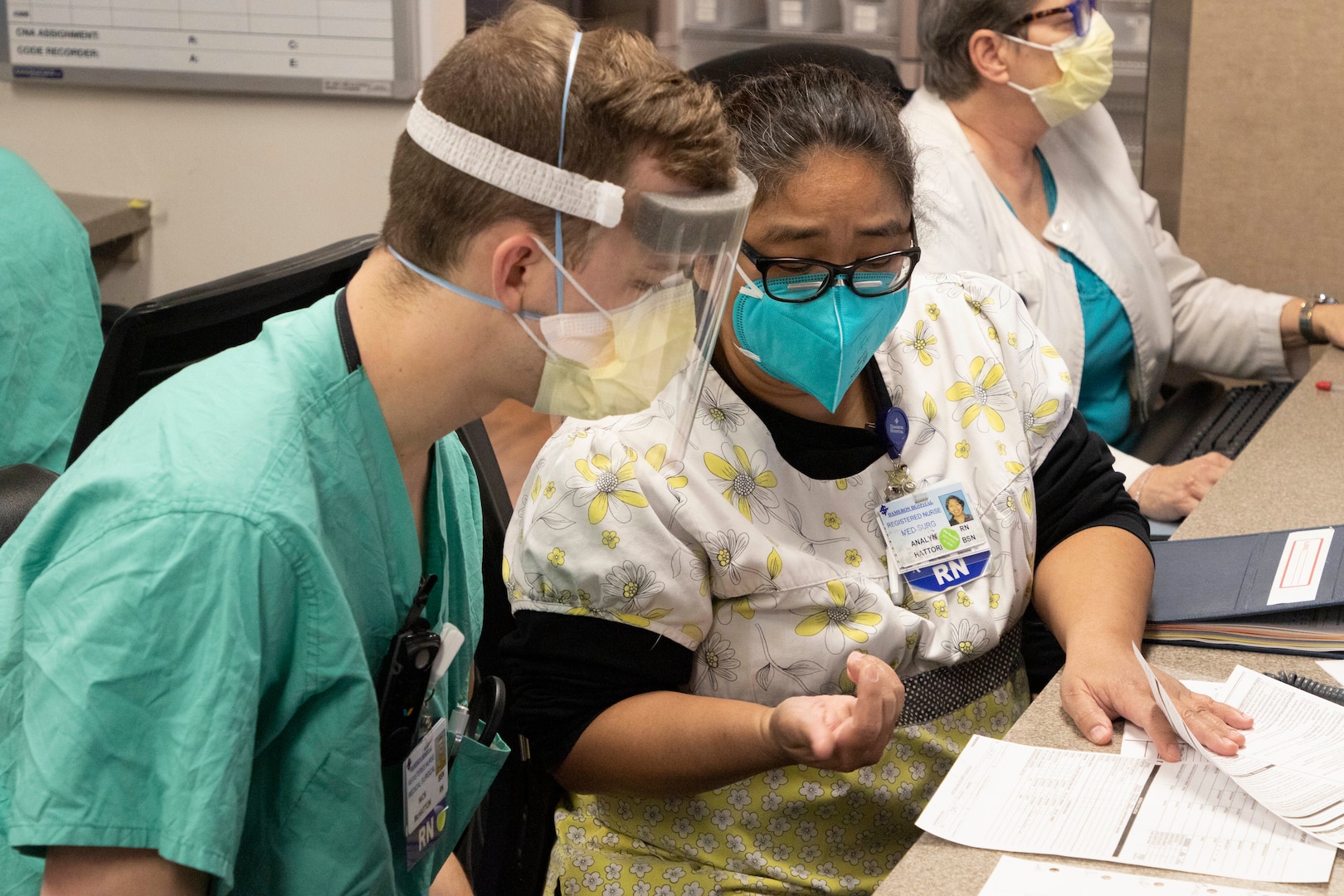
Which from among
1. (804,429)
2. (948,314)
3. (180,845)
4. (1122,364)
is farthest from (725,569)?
(1122,364)

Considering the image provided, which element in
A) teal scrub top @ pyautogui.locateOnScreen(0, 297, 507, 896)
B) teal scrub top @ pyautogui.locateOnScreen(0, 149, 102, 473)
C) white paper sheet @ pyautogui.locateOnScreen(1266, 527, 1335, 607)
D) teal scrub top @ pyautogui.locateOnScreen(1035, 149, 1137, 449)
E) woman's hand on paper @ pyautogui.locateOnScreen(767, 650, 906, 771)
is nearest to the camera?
teal scrub top @ pyautogui.locateOnScreen(0, 297, 507, 896)

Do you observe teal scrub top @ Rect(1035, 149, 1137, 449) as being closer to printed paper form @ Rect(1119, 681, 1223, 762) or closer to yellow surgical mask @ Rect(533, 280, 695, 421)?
printed paper form @ Rect(1119, 681, 1223, 762)

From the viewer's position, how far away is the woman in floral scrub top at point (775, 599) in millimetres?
1151

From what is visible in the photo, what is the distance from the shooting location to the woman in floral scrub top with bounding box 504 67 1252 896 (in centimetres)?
115

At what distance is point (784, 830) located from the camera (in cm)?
122

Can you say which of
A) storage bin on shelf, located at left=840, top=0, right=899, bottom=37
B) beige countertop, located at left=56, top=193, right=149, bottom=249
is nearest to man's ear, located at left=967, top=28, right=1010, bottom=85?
storage bin on shelf, located at left=840, top=0, right=899, bottom=37

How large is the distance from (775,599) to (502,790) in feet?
1.40

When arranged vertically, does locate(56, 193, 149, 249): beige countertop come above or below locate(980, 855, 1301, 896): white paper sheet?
above

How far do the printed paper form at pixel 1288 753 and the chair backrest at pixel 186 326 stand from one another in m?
0.94

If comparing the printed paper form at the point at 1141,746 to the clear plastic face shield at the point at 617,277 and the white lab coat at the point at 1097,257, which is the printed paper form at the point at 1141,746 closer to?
the clear plastic face shield at the point at 617,277

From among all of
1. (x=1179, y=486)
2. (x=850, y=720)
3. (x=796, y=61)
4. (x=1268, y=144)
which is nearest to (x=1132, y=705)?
(x=850, y=720)

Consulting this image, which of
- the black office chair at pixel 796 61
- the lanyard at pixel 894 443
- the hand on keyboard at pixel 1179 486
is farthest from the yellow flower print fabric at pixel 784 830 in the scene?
the black office chair at pixel 796 61

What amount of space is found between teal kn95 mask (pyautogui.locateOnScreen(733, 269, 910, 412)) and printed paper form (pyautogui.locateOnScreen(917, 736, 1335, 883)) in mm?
370

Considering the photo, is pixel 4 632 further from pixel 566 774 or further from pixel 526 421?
pixel 526 421
